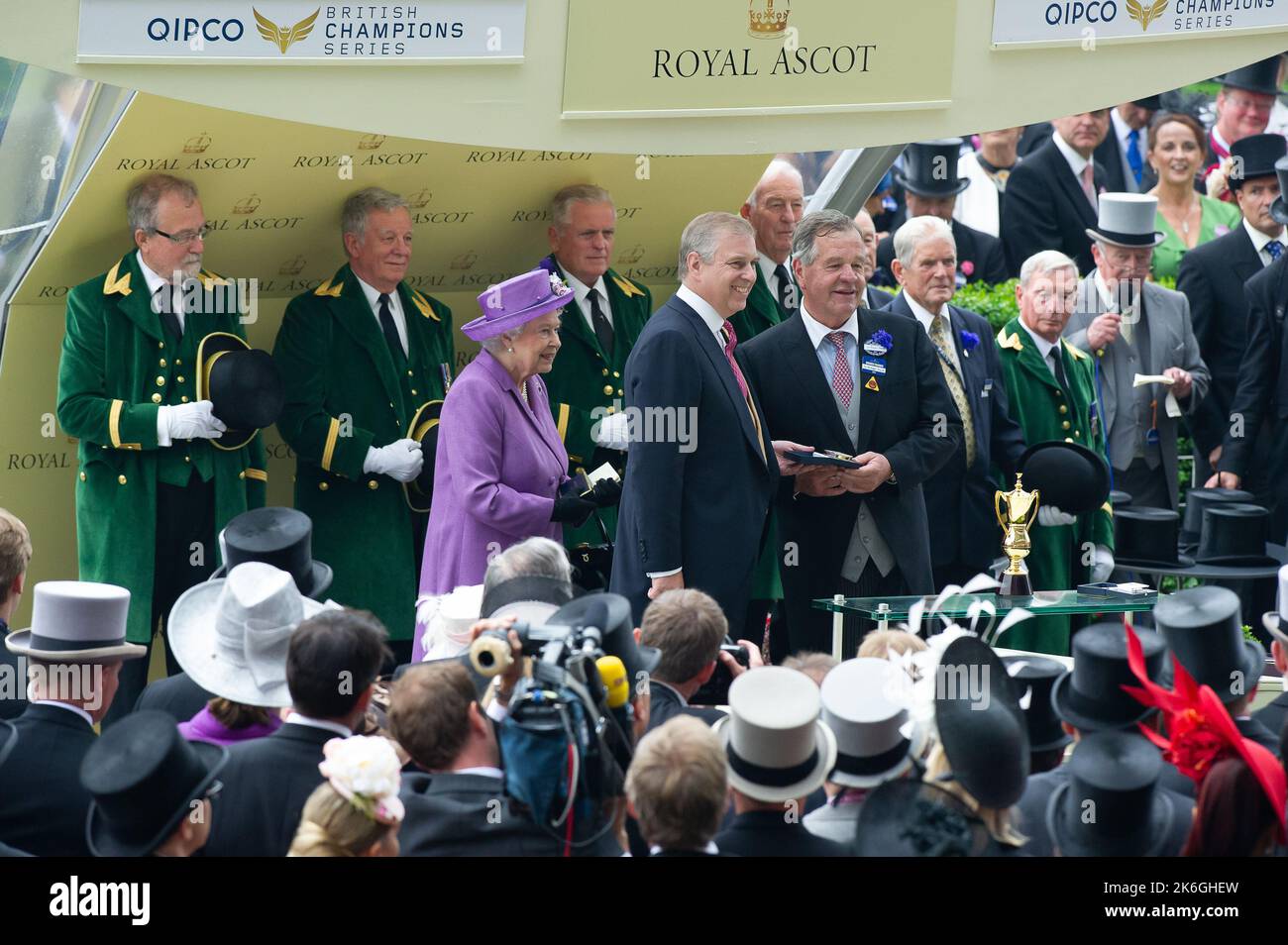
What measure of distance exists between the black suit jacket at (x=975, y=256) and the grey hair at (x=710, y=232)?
145 inches

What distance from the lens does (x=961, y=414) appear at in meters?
7.55

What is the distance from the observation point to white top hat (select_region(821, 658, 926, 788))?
421 centimetres

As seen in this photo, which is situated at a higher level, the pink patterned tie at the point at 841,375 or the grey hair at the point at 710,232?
the grey hair at the point at 710,232

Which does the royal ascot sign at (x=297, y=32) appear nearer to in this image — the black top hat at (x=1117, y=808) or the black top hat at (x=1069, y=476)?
the black top hat at (x=1069, y=476)

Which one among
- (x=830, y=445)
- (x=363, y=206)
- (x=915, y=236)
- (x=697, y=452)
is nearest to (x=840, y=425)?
(x=830, y=445)

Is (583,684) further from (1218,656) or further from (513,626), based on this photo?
(1218,656)

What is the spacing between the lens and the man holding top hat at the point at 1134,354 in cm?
845

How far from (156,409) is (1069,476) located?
11.4 feet

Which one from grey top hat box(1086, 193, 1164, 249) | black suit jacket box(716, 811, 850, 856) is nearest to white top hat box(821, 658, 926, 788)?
black suit jacket box(716, 811, 850, 856)

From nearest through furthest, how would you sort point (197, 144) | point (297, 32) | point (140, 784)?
point (140, 784)
point (297, 32)
point (197, 144)

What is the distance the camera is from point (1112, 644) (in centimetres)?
449

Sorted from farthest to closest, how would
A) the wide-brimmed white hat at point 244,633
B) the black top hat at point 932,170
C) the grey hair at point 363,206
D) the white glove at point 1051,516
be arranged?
1. the black top hat at point 932,170
2. the white glove at point 1051,516
3. the grey hair at point 363,206
4. the wide-brimmed white hat at point 244,633

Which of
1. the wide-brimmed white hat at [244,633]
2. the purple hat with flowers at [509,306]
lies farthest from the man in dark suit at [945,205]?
the wide-brimmed white hat at [244,633]

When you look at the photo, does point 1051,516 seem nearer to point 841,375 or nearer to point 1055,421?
point 1055,421
